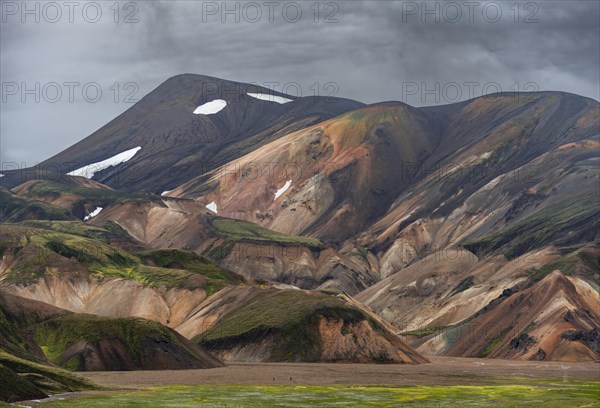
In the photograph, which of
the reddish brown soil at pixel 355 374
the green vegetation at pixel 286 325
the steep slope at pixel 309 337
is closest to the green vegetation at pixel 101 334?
the reddish brown soil at pixel 355 374

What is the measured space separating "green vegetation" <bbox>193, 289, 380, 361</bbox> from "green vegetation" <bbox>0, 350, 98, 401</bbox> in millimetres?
71068

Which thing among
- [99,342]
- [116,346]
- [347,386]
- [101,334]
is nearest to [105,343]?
[99,342]

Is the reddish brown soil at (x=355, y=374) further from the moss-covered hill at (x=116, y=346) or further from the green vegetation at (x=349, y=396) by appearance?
the green vegetation at (x=349, y=396)

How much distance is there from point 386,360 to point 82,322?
53048 mm

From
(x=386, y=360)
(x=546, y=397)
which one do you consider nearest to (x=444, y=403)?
(x=546, y=397)

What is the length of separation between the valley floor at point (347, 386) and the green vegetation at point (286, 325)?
31.0 feet

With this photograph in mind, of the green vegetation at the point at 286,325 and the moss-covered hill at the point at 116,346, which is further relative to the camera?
the green vegetation at the point at 286,325

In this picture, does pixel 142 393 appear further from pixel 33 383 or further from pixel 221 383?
pixel 221 383

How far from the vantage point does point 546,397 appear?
114 m

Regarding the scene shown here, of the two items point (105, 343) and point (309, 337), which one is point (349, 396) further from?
point (309, 337)

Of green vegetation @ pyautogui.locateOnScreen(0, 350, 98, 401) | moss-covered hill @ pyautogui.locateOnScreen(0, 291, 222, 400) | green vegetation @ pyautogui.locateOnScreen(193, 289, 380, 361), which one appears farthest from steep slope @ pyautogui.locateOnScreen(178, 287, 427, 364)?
green vegetation @ pyautogui.locateOnScreen(0, 350, 98, 401)

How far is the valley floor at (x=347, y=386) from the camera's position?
103 metres

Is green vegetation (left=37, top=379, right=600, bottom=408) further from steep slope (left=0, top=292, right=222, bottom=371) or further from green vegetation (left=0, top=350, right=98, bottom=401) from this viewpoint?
steep slope (left=0, top=292, right=222, bottom=371)

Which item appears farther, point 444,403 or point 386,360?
point 386,360
